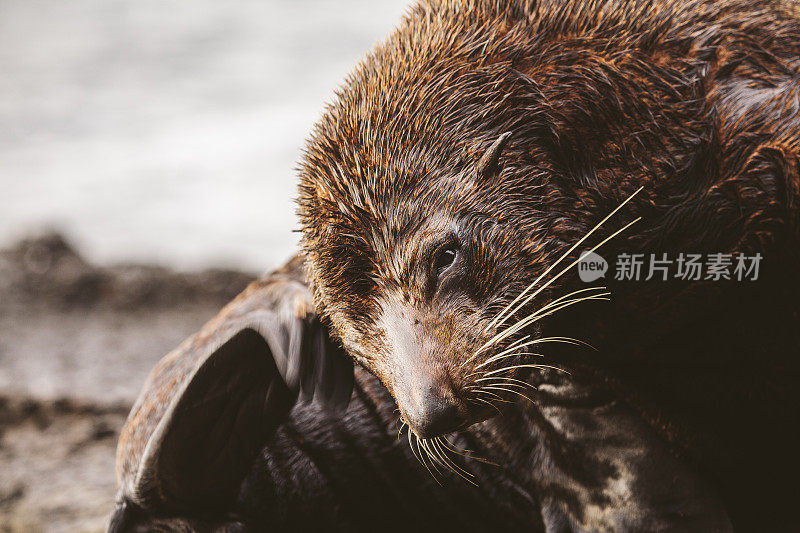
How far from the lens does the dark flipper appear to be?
1859 millimetres

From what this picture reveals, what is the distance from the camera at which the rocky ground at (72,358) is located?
2939mm

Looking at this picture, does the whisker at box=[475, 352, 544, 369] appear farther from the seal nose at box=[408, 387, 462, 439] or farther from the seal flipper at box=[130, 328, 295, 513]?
the seal flipper at box=[130, 328, 295, 513]

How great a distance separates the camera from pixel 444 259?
1551 millimetres

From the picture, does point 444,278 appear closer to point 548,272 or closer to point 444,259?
point 444,259

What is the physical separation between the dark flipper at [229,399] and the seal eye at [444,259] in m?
0.39

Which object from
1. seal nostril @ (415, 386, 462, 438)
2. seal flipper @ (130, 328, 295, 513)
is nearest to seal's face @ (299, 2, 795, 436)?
seal nostril @ (415, 386, 462, 438)

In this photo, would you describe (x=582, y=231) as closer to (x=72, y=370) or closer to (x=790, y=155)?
(x=790, y=155)

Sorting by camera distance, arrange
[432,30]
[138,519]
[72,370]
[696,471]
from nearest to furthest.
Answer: [432,30]
[696,471]
[138,519]
[72,370]

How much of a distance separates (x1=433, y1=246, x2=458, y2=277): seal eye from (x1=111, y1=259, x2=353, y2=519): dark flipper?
39cm

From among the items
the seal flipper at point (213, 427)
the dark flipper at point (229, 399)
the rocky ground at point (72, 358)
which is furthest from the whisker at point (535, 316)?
the rocky ground at point (72, 358)

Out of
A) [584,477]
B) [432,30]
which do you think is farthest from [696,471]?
[432,30]

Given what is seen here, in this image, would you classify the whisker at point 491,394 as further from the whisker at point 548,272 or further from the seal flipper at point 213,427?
the seal flipper at point 213,427

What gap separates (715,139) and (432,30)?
606mm

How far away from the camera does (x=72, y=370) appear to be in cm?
376
